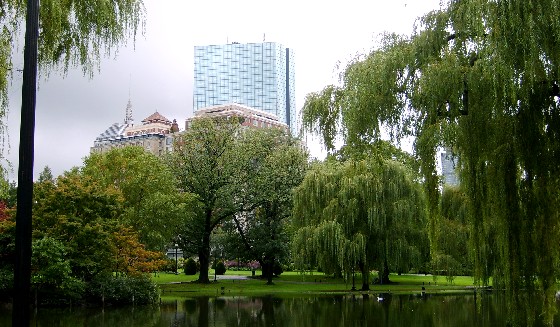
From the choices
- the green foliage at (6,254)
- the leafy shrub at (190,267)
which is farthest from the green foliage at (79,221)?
the leafy shrub at (190,267)

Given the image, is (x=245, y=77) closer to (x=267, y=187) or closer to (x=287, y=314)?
(x=267, y=187)

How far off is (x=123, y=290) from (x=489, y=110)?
77.1ft

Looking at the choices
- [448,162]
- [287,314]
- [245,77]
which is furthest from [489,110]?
[245,77]

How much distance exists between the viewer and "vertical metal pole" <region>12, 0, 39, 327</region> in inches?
154

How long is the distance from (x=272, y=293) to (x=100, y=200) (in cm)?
1371

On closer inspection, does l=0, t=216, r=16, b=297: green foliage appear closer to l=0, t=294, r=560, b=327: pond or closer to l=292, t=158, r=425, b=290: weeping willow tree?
l=0, t=294, r=560, b=327: pond

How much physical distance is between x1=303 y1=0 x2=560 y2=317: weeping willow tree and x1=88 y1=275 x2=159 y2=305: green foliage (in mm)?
20650

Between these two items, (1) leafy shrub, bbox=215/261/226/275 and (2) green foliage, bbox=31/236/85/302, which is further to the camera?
(1) leafy shrub, bbox=215/261/226/275

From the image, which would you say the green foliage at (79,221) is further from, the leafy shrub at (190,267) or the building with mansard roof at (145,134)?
the building with mansard roof at (145,134)

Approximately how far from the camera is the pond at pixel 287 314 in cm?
1973

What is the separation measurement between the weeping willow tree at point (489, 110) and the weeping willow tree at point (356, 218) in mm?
18904

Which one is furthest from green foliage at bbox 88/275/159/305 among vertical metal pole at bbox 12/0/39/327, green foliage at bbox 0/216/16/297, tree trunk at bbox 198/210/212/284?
vertical metal pole at bbox 12/0/39/327

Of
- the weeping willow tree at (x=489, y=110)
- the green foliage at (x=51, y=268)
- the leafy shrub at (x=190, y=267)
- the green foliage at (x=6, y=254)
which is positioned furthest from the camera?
the leafy shrub at (x=190, y=267)

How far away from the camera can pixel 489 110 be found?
30.2 ft
